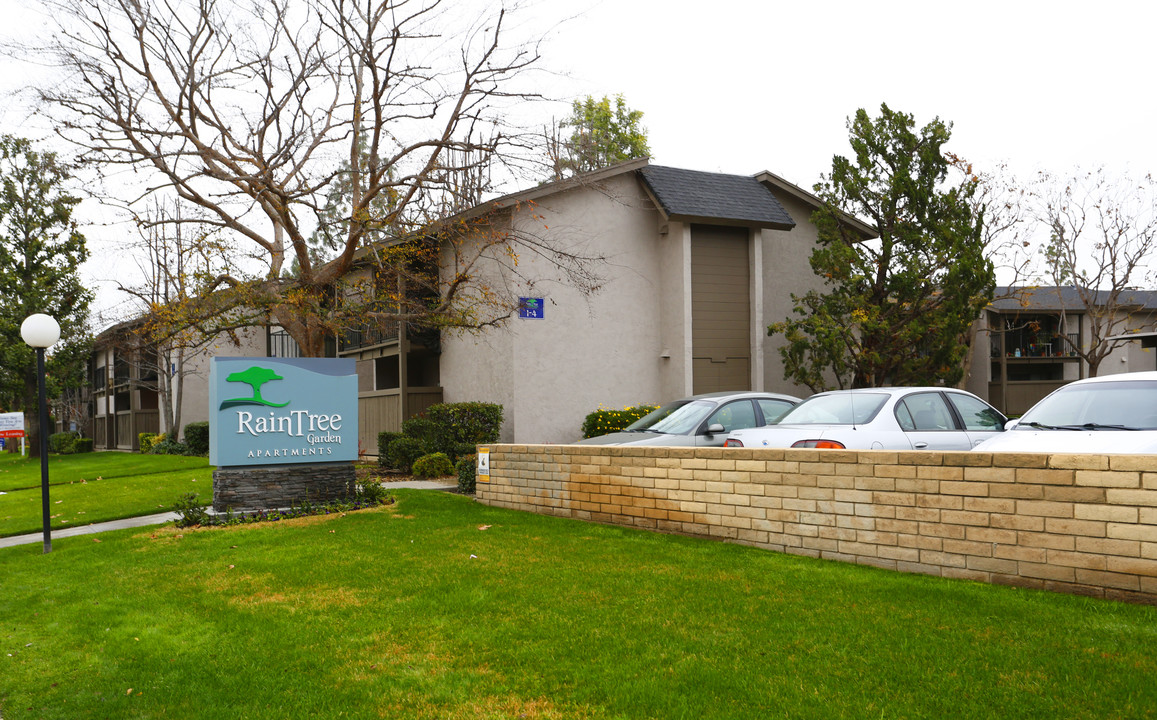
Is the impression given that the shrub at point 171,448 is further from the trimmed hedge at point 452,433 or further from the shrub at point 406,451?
the trimmed hedge at point 452,433

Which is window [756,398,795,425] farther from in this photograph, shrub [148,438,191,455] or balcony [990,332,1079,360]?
balcony [990,332,1079,360]

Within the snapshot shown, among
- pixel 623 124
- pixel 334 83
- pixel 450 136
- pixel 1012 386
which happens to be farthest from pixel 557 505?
pixel 623 124

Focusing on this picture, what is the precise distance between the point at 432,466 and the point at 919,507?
10.8 metres

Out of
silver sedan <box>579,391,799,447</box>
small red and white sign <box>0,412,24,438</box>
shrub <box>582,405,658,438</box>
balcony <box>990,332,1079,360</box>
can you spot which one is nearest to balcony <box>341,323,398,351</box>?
shrub <box>582,405,658,438</box>

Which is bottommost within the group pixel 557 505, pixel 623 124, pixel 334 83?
pixel 557 505

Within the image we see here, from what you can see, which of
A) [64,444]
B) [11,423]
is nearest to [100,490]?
[11,423]

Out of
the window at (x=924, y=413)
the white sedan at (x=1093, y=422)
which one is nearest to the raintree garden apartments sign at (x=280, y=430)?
the window at (x=924, y=413)

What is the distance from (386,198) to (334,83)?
263 cm

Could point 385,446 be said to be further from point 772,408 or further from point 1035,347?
point 1035,347

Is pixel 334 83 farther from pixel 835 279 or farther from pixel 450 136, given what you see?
pixel 835 279

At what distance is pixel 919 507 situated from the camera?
265 inches

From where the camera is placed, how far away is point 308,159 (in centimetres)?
1669

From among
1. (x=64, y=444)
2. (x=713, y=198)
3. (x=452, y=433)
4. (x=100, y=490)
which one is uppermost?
(x=713, y=198)

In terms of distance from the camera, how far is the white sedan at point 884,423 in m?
8.86
